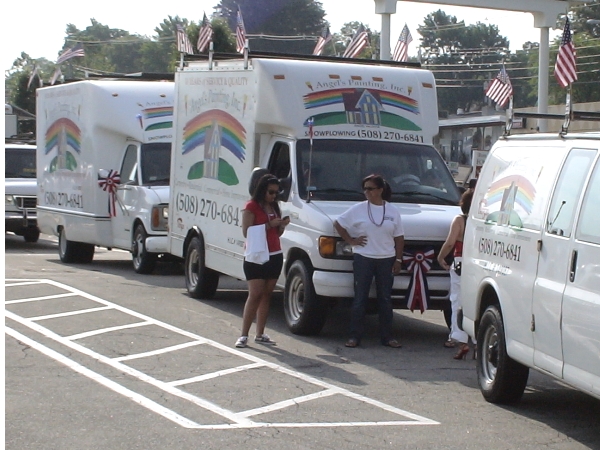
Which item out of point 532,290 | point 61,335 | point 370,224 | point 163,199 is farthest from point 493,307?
point 163,199

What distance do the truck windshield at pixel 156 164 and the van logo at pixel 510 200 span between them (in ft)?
31.6

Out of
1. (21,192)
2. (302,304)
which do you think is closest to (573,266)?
(302,304)

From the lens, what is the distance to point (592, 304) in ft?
21.3

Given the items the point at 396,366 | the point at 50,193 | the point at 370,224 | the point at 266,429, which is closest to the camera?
the point at 266,429

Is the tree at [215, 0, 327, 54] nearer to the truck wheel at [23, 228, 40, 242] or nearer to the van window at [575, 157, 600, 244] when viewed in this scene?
the truck wheel at [23, 228, 40, 242]

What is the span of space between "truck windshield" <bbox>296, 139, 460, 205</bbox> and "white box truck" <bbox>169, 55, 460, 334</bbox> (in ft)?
0.04

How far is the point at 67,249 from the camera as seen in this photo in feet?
63.3

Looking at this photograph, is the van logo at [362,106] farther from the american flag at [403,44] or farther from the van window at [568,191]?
the american flag at [403,44]

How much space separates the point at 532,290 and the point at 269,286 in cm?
386

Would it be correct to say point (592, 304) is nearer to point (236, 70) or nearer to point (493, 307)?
point (493, 307)

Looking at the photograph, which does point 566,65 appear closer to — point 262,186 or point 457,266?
point 457,266

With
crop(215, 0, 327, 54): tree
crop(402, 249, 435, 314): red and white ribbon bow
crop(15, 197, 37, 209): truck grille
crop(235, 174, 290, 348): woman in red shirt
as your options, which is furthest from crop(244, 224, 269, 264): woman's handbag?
crop(215, 0, 327, 54): tree

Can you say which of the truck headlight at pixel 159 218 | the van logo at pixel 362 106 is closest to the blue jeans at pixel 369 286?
the van logo at pixel 362 106

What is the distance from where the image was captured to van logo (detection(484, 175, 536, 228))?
7820mm
